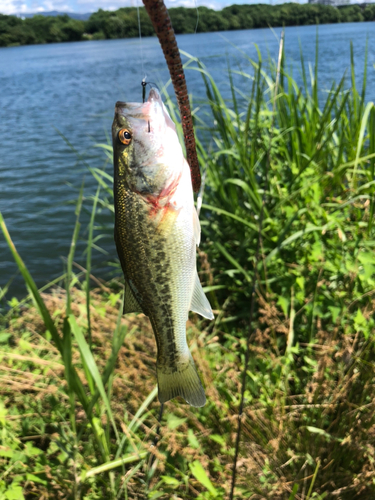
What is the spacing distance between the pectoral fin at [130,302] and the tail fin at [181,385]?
0.18 m

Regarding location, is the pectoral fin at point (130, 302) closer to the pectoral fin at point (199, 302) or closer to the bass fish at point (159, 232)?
the bass fish at point (159, 232)

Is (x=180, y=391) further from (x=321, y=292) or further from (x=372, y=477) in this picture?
(x=321, y=292)

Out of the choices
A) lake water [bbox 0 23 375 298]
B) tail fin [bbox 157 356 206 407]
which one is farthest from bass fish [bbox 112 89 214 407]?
lake water [bbox 0 23 375 298]

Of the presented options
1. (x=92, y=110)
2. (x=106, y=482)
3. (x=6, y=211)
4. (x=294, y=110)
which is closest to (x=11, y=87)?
(x=92, y=110)

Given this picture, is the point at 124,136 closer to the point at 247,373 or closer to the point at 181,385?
the point at 181,385

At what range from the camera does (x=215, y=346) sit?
11.0 feet

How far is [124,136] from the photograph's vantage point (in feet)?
3.78

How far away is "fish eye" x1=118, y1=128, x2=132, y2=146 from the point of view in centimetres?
115

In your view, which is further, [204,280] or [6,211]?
[6,211]

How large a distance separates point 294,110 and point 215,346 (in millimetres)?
2251

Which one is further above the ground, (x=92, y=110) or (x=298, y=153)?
(x=92, y=110)

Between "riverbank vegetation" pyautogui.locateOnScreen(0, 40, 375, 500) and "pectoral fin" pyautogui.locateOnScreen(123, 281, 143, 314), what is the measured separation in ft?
2.13

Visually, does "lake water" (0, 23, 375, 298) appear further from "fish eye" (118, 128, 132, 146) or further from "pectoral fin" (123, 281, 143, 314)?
"pectoral fin" (123, 281, 143, 314)

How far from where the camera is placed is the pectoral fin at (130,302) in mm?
1151
